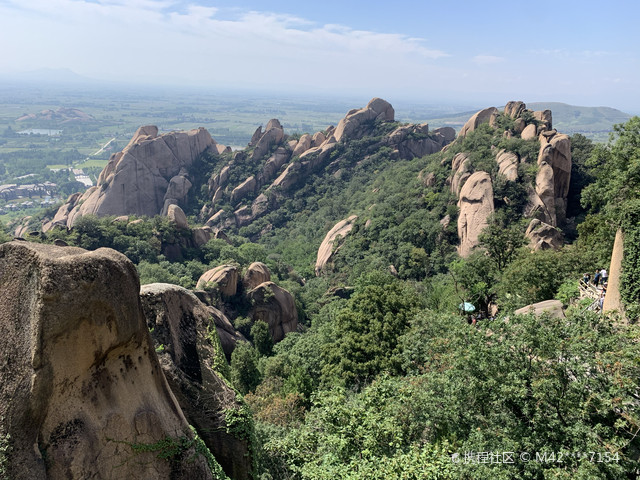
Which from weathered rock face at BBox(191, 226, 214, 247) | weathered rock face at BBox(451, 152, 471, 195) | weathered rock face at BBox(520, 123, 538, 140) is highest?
weathered rock face at BBox(520, 123, 538, 140)

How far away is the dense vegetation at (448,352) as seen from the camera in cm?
905

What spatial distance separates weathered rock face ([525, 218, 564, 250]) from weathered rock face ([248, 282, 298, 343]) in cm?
2166

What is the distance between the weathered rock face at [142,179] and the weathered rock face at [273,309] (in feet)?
150

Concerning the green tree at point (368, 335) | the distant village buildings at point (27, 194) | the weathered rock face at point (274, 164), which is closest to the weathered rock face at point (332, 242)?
the green tree at point (368, 335)

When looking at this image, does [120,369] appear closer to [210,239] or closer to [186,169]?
[210,239]

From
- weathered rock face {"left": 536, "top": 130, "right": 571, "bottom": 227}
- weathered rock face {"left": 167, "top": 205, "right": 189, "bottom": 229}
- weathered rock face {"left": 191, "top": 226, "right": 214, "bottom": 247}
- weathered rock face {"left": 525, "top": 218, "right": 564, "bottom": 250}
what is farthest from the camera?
weathered rock face {"left": 191, "top": 226, "right": 214, "bottom": 247}

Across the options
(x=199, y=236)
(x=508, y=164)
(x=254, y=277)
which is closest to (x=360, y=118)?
(x=508, y=164)

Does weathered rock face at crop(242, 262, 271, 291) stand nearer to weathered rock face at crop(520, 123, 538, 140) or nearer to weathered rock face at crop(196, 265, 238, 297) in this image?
weathered rock face at crop(196, 265, 238, 297)

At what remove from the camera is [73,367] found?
297 inches

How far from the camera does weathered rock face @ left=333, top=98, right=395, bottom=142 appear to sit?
82.2 m

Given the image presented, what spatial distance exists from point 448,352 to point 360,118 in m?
74.8

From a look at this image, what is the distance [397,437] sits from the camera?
11.3m

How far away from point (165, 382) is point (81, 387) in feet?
6.06

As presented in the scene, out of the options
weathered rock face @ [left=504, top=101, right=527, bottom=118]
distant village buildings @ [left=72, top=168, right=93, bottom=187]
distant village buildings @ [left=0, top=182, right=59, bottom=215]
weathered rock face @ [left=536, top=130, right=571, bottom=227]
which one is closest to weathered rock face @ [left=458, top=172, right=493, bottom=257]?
weathered rock face @ [left=536, top=130, right=571, bottom=227]
